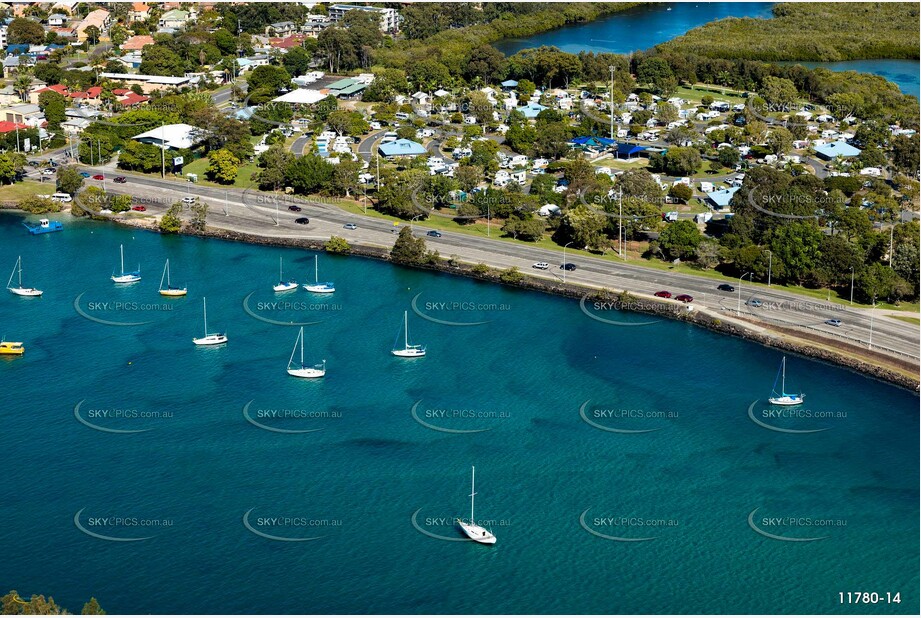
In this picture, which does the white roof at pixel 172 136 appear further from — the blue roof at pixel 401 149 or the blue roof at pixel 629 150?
the blue roof at pixel 629 150

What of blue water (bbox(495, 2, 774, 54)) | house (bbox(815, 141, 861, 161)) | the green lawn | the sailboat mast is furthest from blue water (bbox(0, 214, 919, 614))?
blue water (bbox(495, 2, 774, 54))

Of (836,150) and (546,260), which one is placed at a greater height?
(836,150)

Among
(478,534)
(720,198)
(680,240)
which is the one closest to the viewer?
(478,534)

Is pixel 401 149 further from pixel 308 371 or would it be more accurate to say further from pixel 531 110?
pixel 308 371

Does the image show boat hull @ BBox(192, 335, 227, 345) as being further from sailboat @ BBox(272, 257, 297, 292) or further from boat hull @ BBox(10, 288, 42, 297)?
boat hull @ BBox(10, 288, 42, 297)

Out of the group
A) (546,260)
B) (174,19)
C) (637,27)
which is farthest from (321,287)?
(637,27)

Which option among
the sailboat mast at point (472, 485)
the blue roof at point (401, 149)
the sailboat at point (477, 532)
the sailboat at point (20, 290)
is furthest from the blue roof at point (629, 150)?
the sailboat at point (477, 532)

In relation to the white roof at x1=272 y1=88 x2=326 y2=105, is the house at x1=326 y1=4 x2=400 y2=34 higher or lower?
higher
